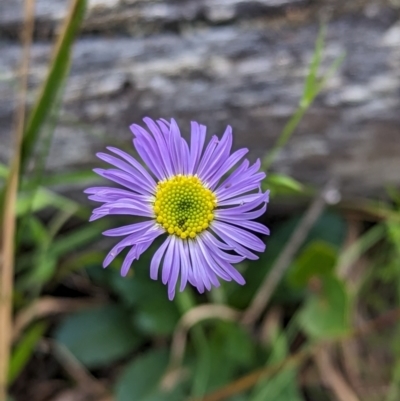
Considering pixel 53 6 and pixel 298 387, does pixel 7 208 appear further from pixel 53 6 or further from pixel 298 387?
pixel 298 387

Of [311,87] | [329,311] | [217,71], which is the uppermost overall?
[217,71]

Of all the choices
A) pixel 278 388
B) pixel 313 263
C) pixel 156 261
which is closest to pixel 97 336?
pixel 278 388

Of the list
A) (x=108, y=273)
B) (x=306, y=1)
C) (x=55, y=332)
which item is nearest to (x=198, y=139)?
(x=306, y=1)

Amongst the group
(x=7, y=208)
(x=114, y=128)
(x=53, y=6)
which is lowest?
(x=7, y=208)

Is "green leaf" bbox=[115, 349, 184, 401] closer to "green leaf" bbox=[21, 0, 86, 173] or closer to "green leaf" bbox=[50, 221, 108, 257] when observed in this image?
"green leaf" bbox=[50, 221, 108, 257]

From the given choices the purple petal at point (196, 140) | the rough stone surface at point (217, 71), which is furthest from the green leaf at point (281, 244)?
the purple petal at point (196, 140)

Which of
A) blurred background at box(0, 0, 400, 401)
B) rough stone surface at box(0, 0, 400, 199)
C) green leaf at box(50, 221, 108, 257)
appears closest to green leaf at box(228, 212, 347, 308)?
blurred background at box(0, 0, 400, 401)

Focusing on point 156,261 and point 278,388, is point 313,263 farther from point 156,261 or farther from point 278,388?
point 156,261
